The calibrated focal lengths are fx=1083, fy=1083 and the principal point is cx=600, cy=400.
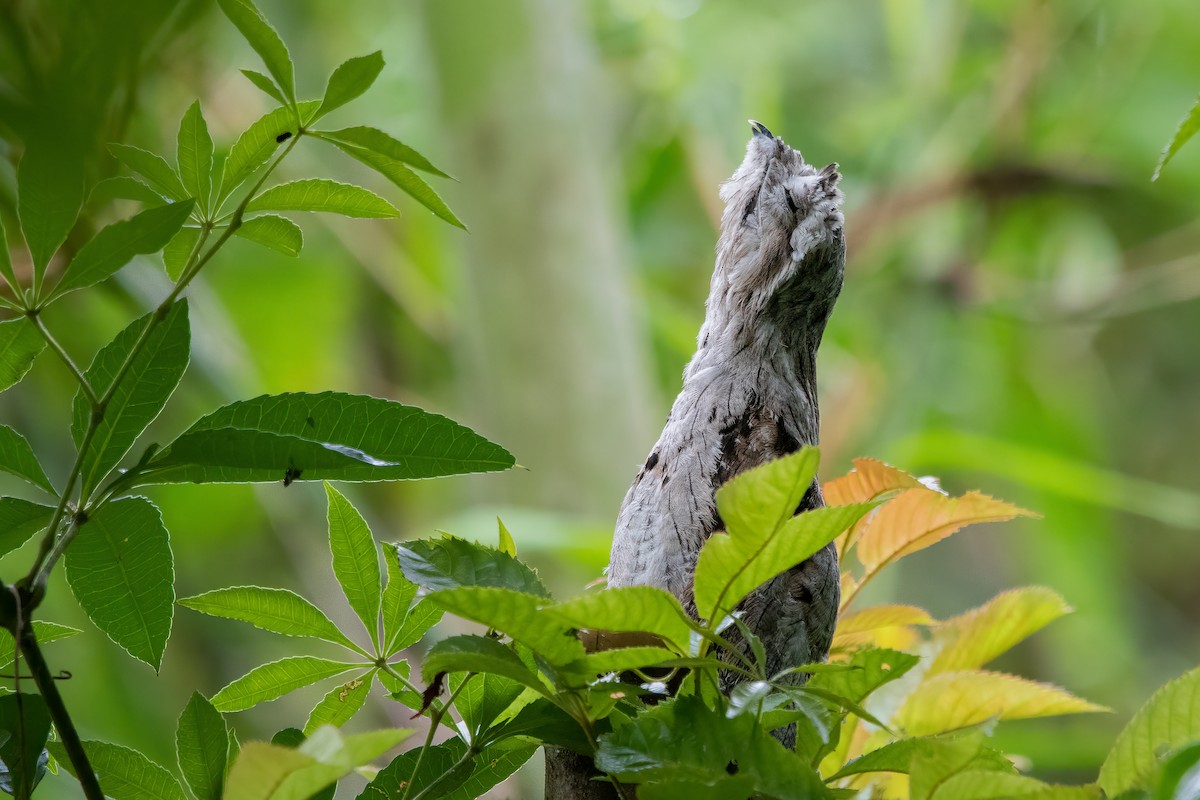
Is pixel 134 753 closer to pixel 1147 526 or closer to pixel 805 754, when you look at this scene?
pixel 805 754

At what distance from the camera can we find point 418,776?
77 cm

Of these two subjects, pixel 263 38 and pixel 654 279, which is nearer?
pixel 263 38

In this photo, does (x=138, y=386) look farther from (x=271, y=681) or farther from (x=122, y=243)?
(x=271, y=681)

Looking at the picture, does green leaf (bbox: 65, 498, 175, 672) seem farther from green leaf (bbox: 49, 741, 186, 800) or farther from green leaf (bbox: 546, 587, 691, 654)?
green leaf (bbox: 546, 587, 691, 654)

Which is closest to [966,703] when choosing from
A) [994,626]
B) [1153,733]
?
[994,626]

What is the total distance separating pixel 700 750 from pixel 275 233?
1.46 feet

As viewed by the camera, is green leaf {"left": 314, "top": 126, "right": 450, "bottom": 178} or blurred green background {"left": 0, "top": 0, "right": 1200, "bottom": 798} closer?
green leaf {"left": 314, "top": 126, "right": 450, "bottom": 178}

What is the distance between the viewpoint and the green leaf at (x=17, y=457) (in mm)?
664

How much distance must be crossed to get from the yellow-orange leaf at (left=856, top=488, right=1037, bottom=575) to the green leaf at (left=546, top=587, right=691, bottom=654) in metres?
0.32

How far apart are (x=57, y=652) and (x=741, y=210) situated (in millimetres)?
3167

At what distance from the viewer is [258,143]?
2.35ft

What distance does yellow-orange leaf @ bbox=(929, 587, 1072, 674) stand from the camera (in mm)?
957

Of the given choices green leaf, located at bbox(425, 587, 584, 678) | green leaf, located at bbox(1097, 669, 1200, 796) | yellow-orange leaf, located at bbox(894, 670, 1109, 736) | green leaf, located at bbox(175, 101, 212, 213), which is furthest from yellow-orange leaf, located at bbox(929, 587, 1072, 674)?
green leaf, located at bbox(175, 101, 212, 213)

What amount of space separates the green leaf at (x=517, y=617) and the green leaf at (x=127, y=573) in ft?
0.72
